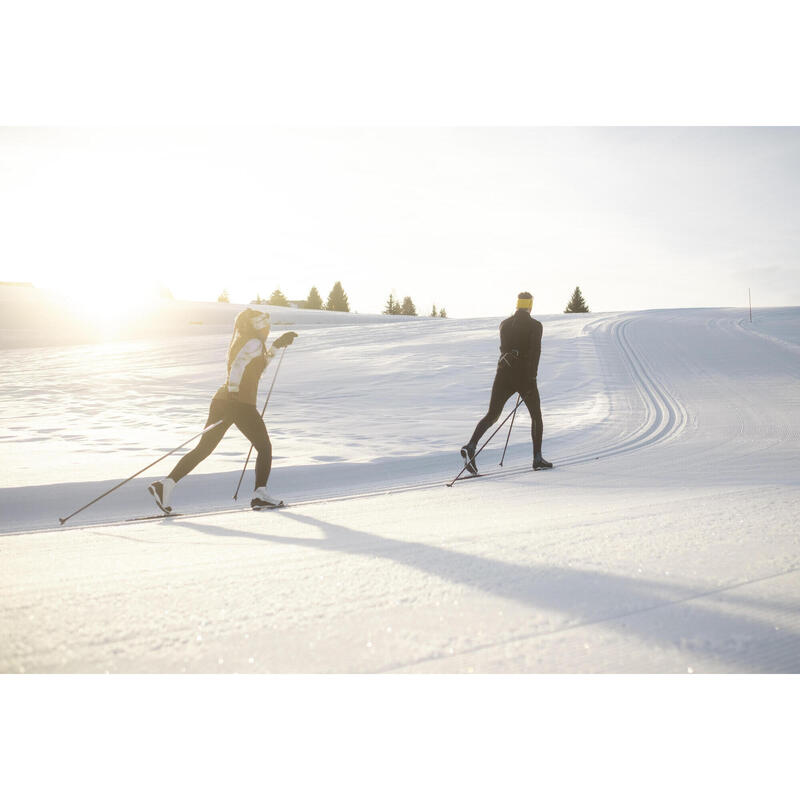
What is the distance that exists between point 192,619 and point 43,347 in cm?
2818

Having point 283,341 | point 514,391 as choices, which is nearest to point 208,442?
point 283,341

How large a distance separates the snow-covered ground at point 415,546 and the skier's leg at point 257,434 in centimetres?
34

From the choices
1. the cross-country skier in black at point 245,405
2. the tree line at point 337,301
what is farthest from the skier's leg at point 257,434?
the tree line at point 337,301

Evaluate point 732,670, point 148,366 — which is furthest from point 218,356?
point 732,670

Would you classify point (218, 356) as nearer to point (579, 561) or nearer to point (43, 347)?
point (43, 347)

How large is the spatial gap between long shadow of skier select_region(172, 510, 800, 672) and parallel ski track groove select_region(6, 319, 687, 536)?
2.14 meters

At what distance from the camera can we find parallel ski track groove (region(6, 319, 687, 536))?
16.1 ft

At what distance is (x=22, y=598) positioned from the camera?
262cm

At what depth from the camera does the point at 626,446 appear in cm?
752

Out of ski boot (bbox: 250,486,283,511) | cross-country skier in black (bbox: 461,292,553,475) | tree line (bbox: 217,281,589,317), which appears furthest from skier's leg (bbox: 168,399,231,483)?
tree line (bbox: 217,281,589,317)

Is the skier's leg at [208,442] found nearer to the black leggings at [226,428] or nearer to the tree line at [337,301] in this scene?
the black leggings at [226,428]

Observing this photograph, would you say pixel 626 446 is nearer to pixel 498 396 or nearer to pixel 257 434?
pixel 498 396

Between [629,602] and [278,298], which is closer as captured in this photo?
[629,602]

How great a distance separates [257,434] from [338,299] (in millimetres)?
77088
